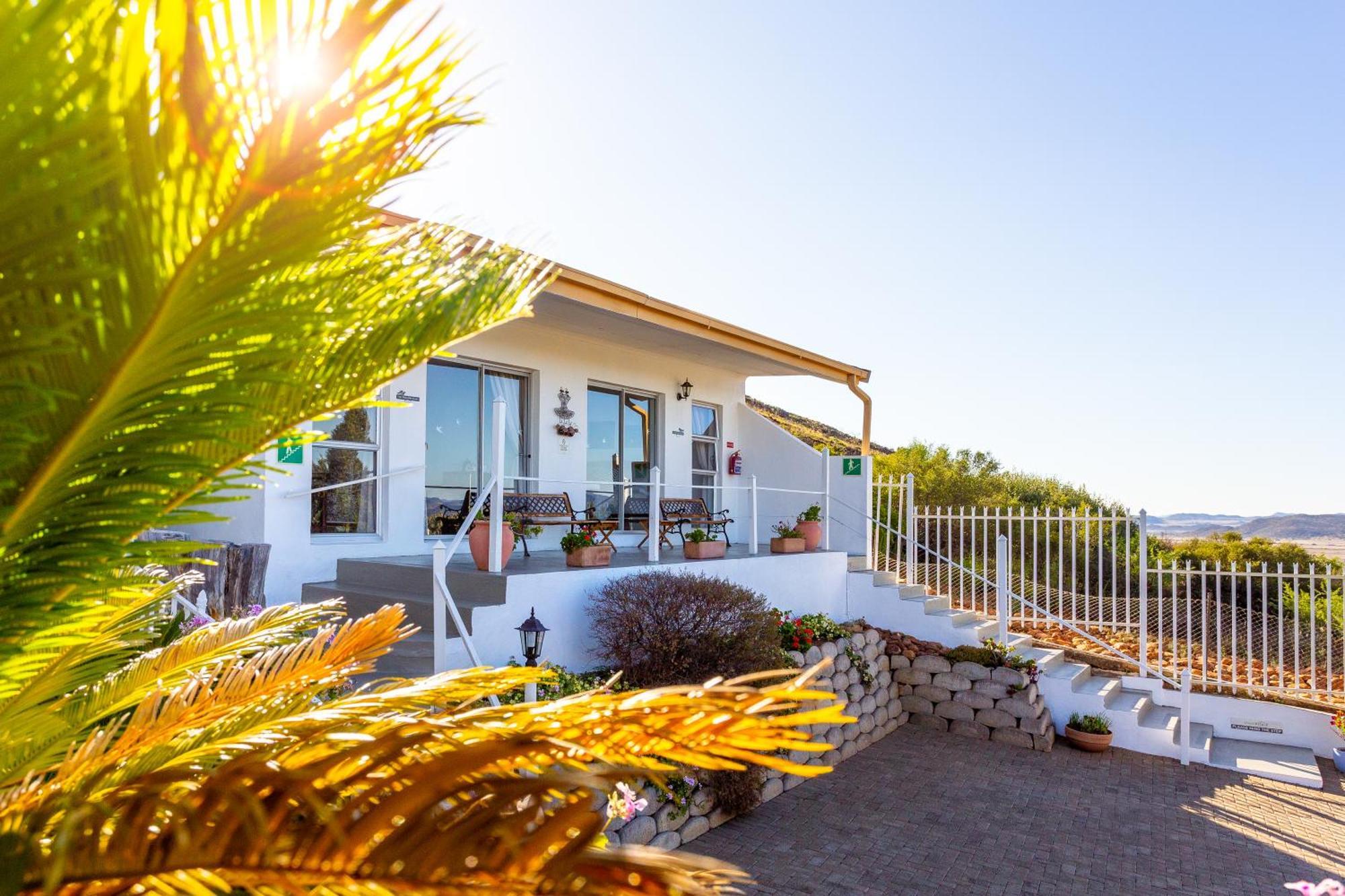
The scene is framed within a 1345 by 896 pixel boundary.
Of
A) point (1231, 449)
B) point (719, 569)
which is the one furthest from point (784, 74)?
point (1231, 449)

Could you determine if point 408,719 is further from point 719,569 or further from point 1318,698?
point 1318,698

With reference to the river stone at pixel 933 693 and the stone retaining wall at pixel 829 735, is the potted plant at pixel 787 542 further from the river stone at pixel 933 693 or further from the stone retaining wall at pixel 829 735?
the river stone at pixel 933 693

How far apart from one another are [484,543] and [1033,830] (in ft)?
16.4

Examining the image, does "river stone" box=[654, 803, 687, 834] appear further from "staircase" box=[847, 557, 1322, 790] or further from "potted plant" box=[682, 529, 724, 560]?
"staircase" box=[847, 557, 1322, 790]

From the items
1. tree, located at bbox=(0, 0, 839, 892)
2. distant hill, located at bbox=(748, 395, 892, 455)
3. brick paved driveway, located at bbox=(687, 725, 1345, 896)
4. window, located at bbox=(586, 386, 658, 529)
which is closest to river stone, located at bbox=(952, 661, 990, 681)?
brick paved driveway, located at bbox=(687, 725, 1345, 896)

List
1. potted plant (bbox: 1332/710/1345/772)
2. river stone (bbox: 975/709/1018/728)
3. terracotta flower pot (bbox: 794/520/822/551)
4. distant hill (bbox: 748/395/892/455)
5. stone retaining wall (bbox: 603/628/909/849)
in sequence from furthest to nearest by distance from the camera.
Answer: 1. distant hill (bbox: 748/395/892/455)
2. terracotta flower pot (bbox: 794/520/822/551)
3. river stone (bbox: 975/709/1018/728)
4. potted plant (bbox: 1332/710/1345/772)
5. stone retaining wall (bbox: 603/628/909/849)

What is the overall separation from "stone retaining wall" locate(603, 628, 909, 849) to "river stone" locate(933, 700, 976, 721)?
1.33ft

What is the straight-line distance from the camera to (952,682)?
891 cm

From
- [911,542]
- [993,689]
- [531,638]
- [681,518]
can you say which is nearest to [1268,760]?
[993,689]

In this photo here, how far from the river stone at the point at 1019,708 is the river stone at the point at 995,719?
0.14 ft

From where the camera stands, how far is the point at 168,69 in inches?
30.1

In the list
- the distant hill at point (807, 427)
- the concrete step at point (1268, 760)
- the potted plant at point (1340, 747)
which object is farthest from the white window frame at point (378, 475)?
the distant hill at point (807, 427)

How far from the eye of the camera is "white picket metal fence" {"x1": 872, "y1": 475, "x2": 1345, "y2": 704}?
29.2ft

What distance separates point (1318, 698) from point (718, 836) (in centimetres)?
742
